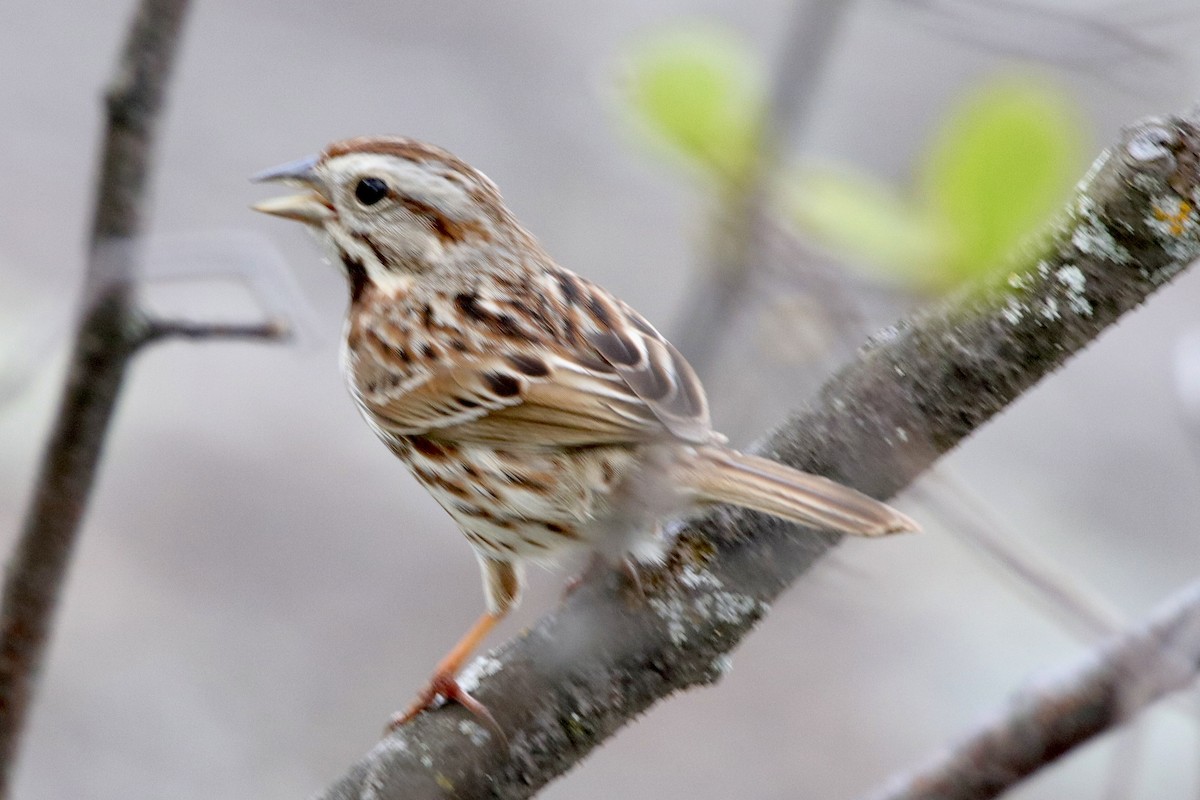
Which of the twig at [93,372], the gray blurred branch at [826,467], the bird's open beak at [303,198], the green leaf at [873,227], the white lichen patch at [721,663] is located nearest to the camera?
the gray blurred branch at [826,467]

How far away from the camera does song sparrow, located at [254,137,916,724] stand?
296 cm

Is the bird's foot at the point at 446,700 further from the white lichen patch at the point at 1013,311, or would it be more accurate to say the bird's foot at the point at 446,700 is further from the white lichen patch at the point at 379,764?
the white lichen patch at the point at 1013,311

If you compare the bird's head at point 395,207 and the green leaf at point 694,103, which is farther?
the bird's head at point 395,207

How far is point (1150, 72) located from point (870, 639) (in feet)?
15.2

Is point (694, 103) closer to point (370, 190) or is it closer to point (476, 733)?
point (476, 733)

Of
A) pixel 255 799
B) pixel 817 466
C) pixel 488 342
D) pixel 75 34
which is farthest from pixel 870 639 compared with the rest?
pixel 75 34

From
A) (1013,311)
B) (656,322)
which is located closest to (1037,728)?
(1013,311)

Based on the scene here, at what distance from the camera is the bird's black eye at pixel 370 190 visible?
3442 millimetres

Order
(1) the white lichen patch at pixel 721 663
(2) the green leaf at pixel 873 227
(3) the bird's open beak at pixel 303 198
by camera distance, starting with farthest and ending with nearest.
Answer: (3) the bird's open beak at pixel 303 198 → (2) the green leaf at pixel 873 227 → (1) the white lichen patch at pixel 721 663

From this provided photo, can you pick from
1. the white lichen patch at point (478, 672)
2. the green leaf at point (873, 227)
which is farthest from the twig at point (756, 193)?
the white lichen patch at point (478, 672)

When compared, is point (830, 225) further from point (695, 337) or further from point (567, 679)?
point (567, 679)

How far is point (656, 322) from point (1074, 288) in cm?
605

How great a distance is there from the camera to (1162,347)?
27.6 feet

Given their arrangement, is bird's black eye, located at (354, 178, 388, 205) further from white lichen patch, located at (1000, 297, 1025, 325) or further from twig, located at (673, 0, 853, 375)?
white lichen patch, located at (1000, 297, 1025, 325)
